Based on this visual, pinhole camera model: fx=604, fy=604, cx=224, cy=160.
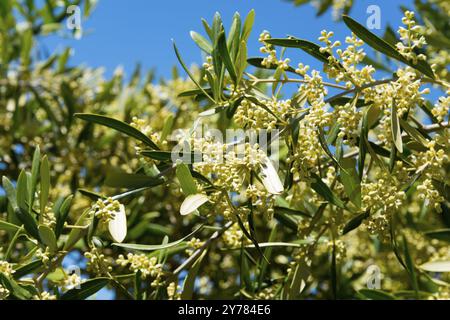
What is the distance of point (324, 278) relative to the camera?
3322 millimetres

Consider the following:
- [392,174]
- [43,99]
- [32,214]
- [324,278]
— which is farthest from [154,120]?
[392,174]

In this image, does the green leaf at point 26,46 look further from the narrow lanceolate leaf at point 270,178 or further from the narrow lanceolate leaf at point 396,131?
the narrow lanceolate leaf at point 396,131

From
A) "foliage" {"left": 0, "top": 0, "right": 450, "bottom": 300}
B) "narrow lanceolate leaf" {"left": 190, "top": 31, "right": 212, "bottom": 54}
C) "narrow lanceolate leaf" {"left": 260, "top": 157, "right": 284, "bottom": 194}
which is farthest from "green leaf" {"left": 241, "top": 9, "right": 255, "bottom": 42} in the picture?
A: "narrow lanceolate leaf" {"left": 260, "top": 157, "right": 284, "bottom": 194}

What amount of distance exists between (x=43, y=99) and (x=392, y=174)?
98.0 inches

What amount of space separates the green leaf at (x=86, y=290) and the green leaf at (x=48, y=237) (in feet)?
0.46

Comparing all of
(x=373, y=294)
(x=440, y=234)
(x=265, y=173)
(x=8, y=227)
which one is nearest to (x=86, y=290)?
(x=8, y=227)

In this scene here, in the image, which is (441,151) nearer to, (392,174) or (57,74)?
(392,174)

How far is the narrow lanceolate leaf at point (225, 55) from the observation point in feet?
5.35

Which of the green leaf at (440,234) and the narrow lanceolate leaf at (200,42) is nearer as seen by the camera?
the narrow lanceolate leaf at (200,42)

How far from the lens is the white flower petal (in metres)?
1.57

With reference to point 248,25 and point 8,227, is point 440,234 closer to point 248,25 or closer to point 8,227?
point 248,25

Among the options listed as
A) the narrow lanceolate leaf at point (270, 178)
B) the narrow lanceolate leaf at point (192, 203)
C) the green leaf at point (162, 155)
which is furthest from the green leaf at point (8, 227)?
the narrow lanceolate leaf at point (270, 178)

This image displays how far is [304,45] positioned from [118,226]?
708 mm

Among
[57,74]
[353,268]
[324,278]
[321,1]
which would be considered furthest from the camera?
[321,1]
